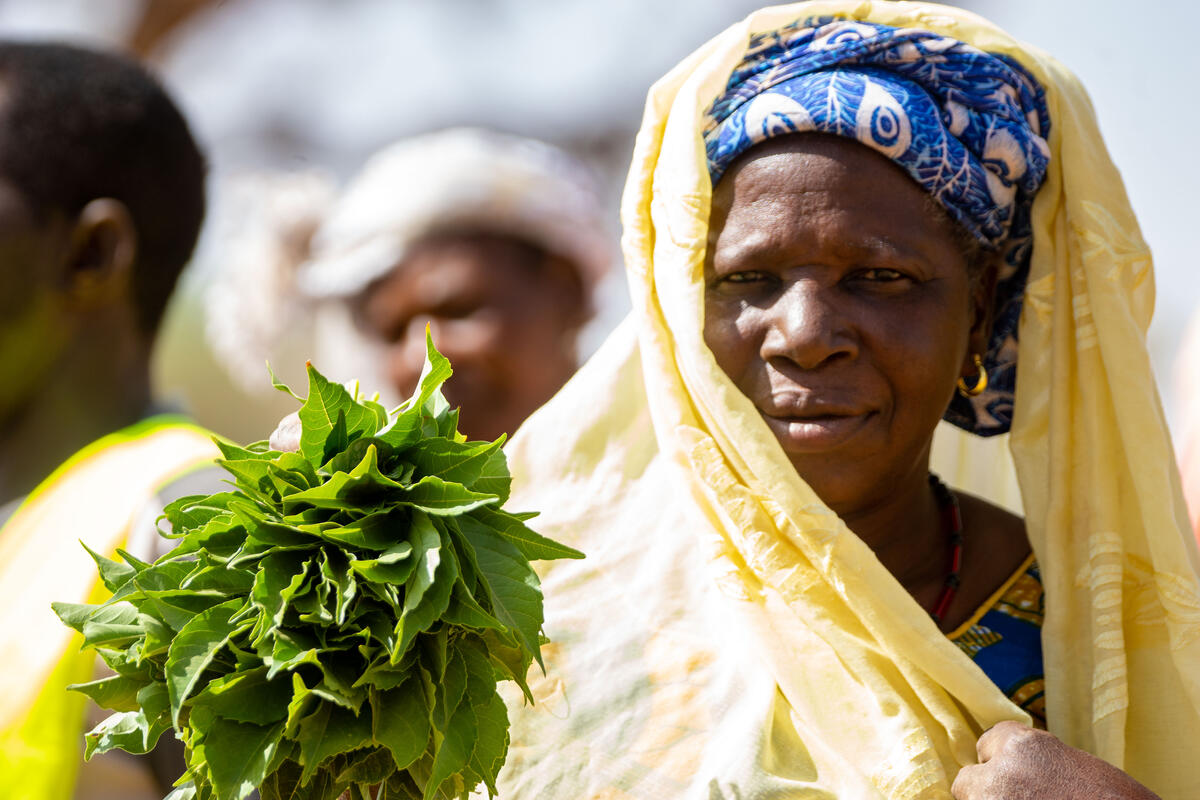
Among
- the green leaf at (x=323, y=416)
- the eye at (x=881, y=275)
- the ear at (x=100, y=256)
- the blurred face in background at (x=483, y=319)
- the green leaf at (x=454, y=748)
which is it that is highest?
the eye at (x=881, y=275)

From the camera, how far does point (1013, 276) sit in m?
2.72

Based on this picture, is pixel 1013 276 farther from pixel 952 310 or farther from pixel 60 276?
pixel 60 276

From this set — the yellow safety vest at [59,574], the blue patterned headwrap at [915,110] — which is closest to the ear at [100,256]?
the yellow safety vest at [59,574]

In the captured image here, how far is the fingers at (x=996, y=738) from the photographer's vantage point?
2115 millimetres

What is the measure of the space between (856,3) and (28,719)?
7.24 ft

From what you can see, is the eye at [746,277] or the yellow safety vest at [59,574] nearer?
the eye at [746,277]

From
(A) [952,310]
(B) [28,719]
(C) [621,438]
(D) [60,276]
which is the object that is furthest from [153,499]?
(A) [952,310]

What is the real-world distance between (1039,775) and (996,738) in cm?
12

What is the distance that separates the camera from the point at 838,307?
93.9 inches

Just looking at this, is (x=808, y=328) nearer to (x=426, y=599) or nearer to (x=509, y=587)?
(x=509, y=587)

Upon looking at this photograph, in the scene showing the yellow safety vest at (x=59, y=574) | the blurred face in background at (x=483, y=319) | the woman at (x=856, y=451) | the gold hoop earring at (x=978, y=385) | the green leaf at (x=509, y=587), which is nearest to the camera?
the green leaf at (x=509, y=587)

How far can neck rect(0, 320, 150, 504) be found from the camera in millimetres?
3611

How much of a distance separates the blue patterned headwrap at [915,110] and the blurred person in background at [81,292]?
155 cm

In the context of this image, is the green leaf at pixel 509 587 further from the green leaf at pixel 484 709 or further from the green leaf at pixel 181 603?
the green leaf at pixel 181 603
